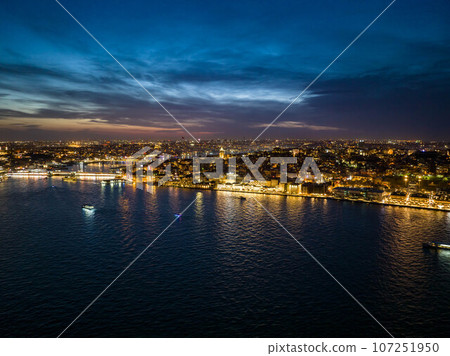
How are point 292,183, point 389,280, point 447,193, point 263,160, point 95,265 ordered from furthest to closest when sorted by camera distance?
point 263,160 → point 292,183 → point 447,193 → point 95,265 → point 389,280

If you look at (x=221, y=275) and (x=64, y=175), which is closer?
(x=221, y=275)

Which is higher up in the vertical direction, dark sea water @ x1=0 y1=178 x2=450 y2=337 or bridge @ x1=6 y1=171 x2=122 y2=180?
bridge @ x1=6 y1=171 x2=122 y2=180

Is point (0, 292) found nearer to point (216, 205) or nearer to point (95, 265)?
point (95, 265)

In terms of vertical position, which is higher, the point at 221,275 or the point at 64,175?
the point at 64,175

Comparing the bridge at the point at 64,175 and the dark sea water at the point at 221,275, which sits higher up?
the bridge at the point at 64,175

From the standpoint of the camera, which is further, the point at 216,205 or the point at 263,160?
the point at 263,160

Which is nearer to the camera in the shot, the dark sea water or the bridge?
the dark sea water
